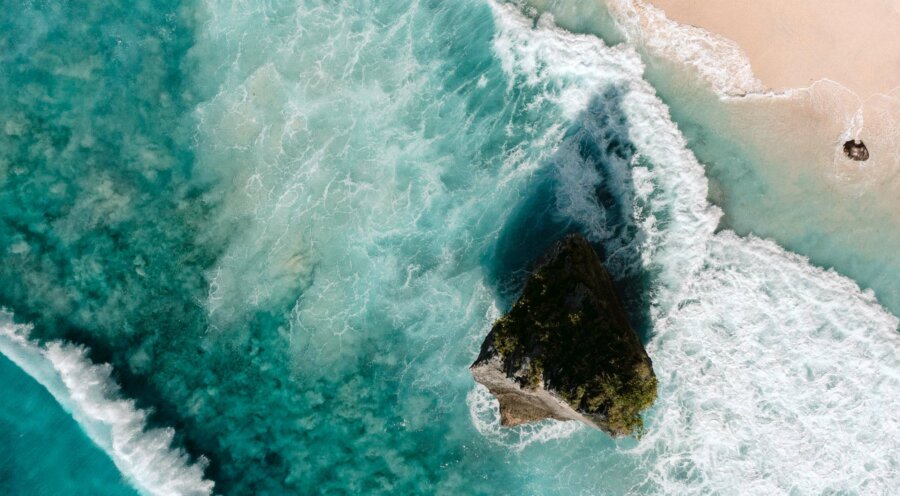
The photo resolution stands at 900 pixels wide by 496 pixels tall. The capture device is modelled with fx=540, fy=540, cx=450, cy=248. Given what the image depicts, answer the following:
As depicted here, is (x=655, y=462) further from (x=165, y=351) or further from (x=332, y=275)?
(x=165, y=351)

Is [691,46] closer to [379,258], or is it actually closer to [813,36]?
[813,36]

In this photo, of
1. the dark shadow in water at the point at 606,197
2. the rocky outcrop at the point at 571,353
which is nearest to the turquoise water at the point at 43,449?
the rocky outcrop at the point at 571,353

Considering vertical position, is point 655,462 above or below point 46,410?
above

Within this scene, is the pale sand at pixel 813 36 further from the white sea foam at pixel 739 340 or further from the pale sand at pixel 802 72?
the white sea foam at pixel 739 340

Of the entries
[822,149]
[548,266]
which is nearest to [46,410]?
[548,266]

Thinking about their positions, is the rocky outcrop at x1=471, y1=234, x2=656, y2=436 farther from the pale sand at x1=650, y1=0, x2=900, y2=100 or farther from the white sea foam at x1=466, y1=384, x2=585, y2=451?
the pale sand at x1=650, y1=0, x2=900, y2=100

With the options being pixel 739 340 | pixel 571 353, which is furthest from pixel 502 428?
pixel 739 340

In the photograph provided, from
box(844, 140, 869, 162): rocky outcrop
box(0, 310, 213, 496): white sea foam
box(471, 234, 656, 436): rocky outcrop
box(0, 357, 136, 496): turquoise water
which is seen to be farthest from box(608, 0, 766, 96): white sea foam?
box(0, 357, 136, 496): turquoise water

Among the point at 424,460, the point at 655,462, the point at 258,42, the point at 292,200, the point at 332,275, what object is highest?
the point at 258,42
